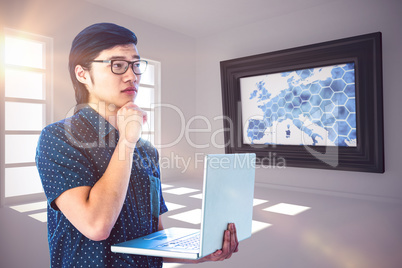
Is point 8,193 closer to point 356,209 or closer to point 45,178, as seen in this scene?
point 45,178

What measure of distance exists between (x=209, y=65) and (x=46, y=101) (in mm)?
3390

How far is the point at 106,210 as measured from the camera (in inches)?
29.4

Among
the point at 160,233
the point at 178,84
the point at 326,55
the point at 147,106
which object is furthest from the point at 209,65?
the point at 160,233

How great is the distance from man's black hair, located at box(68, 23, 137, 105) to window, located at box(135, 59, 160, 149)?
522 centimetres

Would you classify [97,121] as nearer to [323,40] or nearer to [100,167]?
[100,167]

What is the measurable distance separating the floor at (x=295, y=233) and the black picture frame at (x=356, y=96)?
0.64 meters

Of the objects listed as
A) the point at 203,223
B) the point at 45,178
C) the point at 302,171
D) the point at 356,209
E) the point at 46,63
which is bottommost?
the point at 356,209

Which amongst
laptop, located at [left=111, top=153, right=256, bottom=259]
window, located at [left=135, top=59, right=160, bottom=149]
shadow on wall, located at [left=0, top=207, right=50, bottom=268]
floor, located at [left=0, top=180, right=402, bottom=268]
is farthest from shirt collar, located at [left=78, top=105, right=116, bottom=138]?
Result: window, located at [left=135, top=59, right=160, bottom=149]

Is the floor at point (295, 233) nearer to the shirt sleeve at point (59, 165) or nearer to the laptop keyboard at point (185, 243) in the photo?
the laptop keyboard at point (185, 243)

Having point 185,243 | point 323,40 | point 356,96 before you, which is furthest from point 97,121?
point 323,40

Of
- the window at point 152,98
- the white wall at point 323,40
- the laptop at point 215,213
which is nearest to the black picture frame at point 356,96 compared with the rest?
the white wall at point 323,40

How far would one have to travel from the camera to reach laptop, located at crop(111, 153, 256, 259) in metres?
0.76

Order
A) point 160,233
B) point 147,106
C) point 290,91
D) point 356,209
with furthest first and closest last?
point 147,106
point 290,91
point 356,209
point 160,233

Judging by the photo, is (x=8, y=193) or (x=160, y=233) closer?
(x=160, y=233)
